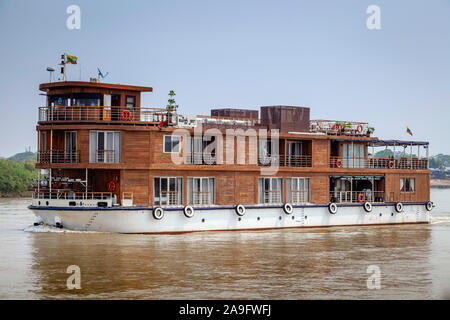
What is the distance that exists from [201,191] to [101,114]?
5504mm

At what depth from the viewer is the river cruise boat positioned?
28.0 meters

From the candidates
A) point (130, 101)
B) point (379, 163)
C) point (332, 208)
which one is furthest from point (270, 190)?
point (130, 101)

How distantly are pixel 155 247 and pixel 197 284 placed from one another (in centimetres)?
641

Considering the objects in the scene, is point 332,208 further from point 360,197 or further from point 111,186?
point 111,186

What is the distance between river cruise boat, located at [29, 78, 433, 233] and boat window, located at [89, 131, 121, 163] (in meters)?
0.04

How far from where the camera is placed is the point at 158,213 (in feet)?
90.8

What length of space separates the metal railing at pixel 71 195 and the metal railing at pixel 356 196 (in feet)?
40.0

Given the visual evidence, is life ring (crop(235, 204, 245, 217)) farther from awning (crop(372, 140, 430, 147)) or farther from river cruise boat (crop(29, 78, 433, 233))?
awning (crop(372, 140, 430, 147))

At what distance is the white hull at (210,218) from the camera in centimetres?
2730

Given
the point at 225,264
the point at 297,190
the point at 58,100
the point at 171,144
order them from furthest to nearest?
the point at 297,190 < the point at 58,100 < the point at 171,144 < the point at 225,264

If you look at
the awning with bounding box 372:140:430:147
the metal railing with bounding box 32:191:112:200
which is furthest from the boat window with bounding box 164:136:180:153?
the awning with bounding box 372:140:430:147

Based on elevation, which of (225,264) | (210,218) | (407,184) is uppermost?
(407,184)

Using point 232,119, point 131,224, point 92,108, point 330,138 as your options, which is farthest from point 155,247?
point 330,138

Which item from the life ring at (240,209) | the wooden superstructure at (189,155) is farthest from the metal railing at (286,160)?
the life ring at (240,209)
